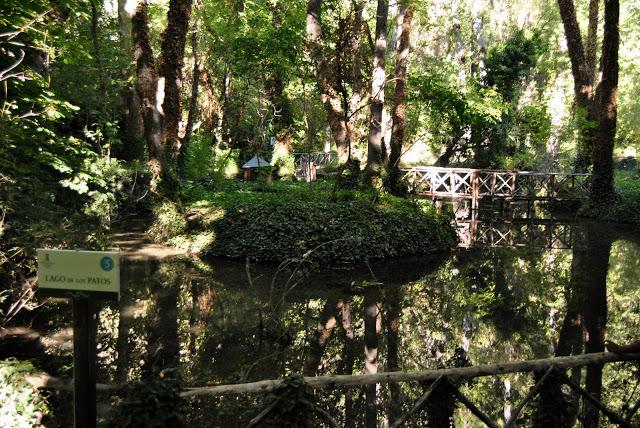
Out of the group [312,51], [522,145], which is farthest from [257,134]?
[522,145]

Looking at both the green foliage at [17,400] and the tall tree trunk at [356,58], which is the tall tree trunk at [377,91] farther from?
the green foliage at [17,400]

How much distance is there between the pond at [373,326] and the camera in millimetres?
4852

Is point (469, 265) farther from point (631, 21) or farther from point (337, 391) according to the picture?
point (631, 21)

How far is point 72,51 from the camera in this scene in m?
7.12

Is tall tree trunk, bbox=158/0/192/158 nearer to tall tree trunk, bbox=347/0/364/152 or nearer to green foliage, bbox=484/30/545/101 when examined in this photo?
tall tree trunk, bbox=347/0/364/152

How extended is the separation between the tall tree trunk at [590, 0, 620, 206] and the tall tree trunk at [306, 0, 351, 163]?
8.61 m

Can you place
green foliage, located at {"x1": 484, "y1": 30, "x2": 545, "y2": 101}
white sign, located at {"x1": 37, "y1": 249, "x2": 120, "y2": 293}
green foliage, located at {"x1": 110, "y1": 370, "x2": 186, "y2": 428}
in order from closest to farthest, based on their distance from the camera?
1. white sign, located at {"x1": 37, "y1": 249, "x2": 120, "y2": 293}
2. green foliage, located at {"x1": 110, "y1": 370, "x2": 186, "y2": 428}
3. green foliage, located at {"x1": 484, "y1": 30, "x2": 545, "y2": 101}

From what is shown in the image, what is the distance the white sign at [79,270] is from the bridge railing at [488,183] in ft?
50.1

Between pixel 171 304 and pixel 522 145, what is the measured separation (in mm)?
19068

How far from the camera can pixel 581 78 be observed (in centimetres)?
1872

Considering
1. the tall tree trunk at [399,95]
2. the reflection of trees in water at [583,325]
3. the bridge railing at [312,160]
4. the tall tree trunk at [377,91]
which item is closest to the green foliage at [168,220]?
the tall tree trunk at [377,91]

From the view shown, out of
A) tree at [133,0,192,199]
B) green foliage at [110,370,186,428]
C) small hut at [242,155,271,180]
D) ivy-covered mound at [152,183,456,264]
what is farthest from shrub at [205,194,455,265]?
small hut at [242,155,271,180]

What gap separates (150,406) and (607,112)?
17.2 meters

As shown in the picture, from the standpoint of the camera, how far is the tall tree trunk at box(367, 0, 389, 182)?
13.6 meters
